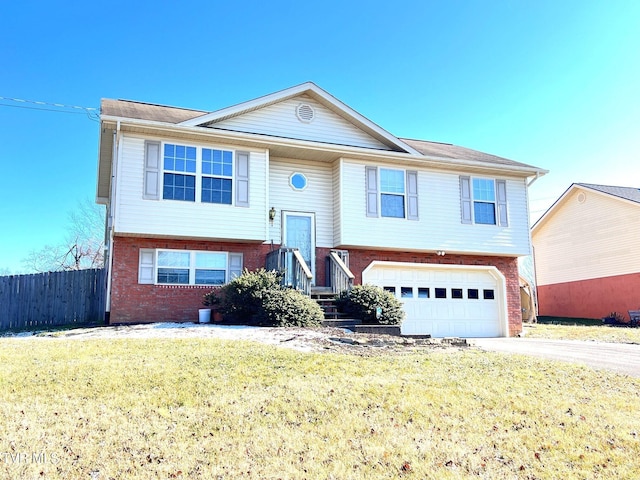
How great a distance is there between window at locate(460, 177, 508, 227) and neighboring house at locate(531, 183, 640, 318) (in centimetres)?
971

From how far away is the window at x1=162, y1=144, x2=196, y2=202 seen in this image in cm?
1413

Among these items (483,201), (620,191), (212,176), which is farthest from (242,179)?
(620,191)

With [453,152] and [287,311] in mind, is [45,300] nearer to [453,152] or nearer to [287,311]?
[287,311]

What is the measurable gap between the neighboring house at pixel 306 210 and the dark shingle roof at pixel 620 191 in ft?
30.1

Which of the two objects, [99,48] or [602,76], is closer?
[602,76]

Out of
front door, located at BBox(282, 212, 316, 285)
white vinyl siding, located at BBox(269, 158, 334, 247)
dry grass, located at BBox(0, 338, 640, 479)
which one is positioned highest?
white vinyl siding, located at BBox(269, 158, 334, 247)

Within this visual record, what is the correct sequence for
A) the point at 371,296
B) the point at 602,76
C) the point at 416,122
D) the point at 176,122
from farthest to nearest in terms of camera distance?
1. the point at 416,122
2. the point at 602,76
3. the point at 176,122
4. the point at 371,296

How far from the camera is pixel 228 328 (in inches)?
447

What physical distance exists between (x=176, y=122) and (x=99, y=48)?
5.40 m

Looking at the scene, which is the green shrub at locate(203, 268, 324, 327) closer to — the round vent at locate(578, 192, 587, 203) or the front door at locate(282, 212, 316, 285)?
the front door at locate(282, 212, 316, 285)

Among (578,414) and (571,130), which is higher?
(571,130)

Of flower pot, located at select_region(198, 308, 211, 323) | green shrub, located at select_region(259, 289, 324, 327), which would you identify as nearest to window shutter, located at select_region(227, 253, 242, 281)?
flower pot, located at select_region(198, 308, 211, 323)

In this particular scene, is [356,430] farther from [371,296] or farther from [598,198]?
[598,198]

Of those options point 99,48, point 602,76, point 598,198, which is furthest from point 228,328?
point 598,198
